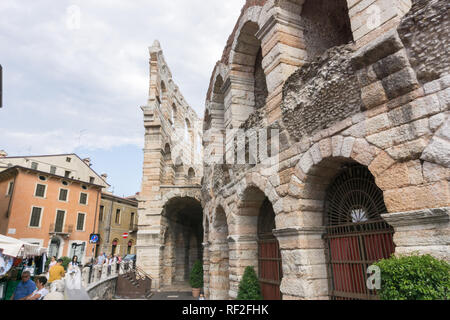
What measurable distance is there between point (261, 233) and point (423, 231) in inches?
154

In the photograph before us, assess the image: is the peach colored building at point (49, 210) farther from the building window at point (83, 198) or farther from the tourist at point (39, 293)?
the tourist at point (39, 293)

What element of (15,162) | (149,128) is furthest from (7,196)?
(149,128)

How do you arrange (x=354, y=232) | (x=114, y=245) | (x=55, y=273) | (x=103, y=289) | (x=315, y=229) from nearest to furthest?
(x=354, y=232) → (x=315, y=229) → (x=55, y=273) → (x=103, y=289) → (x=114, y=245)

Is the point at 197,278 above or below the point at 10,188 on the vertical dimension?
below

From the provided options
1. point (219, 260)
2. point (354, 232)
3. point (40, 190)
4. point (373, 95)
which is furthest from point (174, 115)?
point (373, 95)

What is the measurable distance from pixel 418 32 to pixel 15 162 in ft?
82.7

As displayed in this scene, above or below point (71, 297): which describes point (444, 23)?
above

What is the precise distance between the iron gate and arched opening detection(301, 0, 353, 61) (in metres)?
2.88

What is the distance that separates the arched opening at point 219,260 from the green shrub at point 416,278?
5457 millimetres

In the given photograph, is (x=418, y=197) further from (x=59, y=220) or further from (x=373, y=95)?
(x=59, y=220)

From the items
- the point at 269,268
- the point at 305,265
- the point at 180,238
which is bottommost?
the point at 269,268

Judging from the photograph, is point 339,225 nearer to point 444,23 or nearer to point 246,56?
point 444,23

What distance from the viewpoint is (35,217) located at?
54.7 ft

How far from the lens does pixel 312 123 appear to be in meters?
4.16
